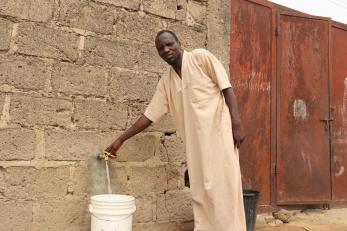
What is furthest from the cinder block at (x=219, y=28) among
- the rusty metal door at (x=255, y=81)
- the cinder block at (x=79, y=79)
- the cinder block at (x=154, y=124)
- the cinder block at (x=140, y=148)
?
the cinder block at (x=79, y=79)

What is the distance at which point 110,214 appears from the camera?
9.09 feet

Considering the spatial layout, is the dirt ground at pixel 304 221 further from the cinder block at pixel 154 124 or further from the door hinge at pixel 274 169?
the cinder block at pixel 154 124

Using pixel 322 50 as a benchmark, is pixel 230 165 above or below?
below

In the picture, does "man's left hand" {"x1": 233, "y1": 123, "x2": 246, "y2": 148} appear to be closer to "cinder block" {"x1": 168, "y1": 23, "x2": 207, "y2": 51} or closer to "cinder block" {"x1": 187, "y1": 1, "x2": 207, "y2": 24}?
"cinder block" {"x1": 168, "y1": 23, "x2": 207, "y2": 51}

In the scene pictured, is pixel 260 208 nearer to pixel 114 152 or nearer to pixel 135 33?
pixel 114 152

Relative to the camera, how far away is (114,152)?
3.25 meters

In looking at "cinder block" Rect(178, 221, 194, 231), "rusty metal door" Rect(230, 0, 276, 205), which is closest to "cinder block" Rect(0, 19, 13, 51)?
"cinder block" Rect(178, 221, 194, 231)

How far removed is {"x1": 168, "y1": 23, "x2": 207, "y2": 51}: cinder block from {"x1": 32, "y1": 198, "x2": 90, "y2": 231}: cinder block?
1687 millimetres

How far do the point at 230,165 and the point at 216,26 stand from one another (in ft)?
5.37

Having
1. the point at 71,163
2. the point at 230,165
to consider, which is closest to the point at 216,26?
the point at 230,165

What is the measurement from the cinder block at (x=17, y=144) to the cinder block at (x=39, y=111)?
8 centimetres

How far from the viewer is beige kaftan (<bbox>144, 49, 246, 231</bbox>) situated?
293 centimetres

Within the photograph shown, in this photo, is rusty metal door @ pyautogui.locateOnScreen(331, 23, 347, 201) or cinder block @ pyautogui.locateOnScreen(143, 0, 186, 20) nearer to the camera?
cinder block @ pyautogui.locateOnScreen(143, 0, 186, 20)

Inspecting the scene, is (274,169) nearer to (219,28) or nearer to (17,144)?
(219,28)
